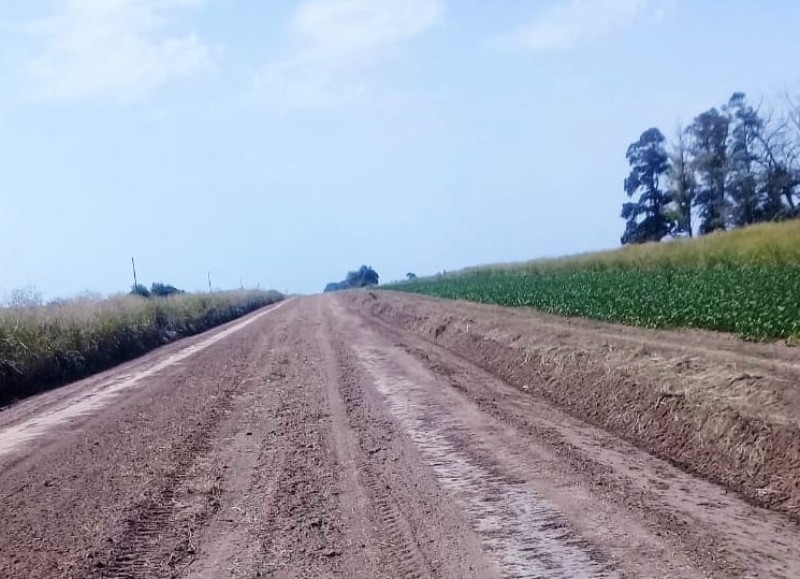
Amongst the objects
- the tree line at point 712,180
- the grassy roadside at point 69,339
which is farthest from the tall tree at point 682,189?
the grassy roadside at point 69,339

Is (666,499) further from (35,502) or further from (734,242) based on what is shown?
(734,242)

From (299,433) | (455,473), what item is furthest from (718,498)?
(299,433)

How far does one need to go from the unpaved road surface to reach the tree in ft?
196

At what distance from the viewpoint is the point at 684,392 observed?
11344mm

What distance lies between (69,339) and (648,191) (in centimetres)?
5633

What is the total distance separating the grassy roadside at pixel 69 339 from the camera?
71.4ft

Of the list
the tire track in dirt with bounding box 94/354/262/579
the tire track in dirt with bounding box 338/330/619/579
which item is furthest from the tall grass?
the tire track in dirt with bounding box 94/354/262/579

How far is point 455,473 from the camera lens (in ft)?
29.6

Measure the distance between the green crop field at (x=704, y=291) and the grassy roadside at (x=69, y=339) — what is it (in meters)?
13.7

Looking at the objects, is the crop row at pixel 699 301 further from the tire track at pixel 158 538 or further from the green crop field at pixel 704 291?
the tire track at pixel 158 538

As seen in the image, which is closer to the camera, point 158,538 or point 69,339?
point 158,538

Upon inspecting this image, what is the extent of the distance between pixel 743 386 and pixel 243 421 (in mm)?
6706

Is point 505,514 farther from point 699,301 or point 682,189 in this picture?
point 682,189

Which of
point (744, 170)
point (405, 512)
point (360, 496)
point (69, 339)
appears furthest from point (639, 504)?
point (744, 170)
